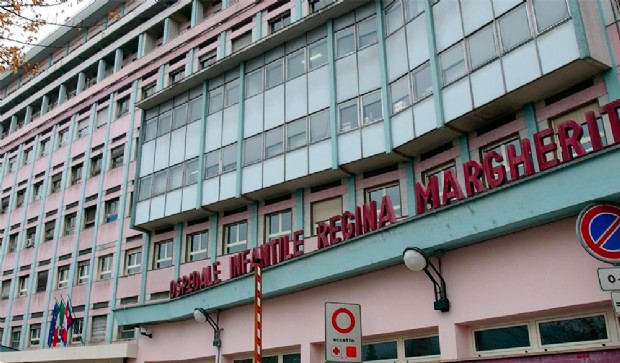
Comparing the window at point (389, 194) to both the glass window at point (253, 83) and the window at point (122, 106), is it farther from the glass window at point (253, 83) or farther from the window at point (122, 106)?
the window at point (122, 106)

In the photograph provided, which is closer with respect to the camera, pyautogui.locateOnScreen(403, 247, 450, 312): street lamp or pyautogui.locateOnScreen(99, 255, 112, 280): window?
pyautogui.locateOnScreen(403, 247, 450, 312): street lamp

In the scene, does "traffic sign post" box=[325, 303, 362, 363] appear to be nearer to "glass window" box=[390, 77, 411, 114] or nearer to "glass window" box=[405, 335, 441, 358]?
"glass window" box=[405, 335, 441, 358]

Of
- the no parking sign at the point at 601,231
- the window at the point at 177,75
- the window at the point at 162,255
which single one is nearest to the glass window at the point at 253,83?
the window at the point at 177,75

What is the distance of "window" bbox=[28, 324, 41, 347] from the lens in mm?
33375

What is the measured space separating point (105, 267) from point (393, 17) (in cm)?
1989

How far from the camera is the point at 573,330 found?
10.8m

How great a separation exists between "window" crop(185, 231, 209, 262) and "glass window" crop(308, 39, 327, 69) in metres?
8.24

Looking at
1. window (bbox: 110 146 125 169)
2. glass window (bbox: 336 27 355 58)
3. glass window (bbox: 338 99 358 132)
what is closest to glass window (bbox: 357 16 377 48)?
glass window (bbox: 336 27 355 58)

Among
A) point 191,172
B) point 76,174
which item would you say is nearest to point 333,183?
point 191,172

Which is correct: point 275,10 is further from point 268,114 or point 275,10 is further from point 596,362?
point 596,362

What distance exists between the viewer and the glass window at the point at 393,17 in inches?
763

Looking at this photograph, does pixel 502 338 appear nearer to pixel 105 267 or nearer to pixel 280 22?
pixel 280 22

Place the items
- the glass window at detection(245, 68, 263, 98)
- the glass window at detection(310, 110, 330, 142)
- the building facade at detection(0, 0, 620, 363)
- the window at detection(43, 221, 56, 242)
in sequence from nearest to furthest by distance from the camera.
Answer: the building facade at detection(0, 0, 620, 363) < the glass window at detection(310, 110, 330, 142) < the glass window at detection(245, 68, 263, 98) < the window at detection(43, 221, 56, 242)

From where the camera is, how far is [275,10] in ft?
85.8
